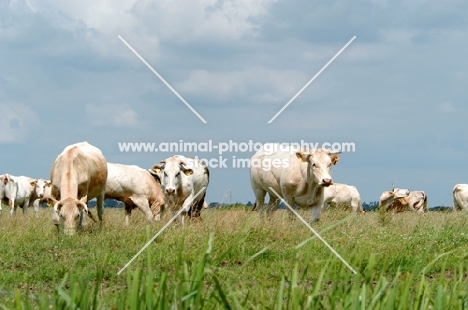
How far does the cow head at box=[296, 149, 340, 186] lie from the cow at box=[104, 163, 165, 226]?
23.1 feet

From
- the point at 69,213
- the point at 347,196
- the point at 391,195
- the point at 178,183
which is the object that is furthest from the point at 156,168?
the point at 391,195

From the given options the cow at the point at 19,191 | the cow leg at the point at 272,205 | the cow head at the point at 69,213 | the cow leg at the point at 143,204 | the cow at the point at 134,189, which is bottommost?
the cow head at the point at 69,213

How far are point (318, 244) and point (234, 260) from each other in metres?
1.42

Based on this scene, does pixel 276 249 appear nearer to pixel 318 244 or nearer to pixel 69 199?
pixel 318 244

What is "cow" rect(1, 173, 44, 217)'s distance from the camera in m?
31.0

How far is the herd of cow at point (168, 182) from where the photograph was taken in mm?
13742

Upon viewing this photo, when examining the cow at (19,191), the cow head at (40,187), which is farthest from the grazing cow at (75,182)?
the cow head at (40,187)

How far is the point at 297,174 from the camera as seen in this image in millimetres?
15305

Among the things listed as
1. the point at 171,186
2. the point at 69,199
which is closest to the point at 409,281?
the point at 69,199

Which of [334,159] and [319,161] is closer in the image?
[319,161]

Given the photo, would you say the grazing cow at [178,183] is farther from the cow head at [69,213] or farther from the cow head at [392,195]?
the cow head at [392,195]

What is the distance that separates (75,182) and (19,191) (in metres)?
19.6

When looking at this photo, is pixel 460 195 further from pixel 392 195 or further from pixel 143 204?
pixel 143 204

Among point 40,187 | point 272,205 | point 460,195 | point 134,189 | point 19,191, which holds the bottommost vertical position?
point 272,205
